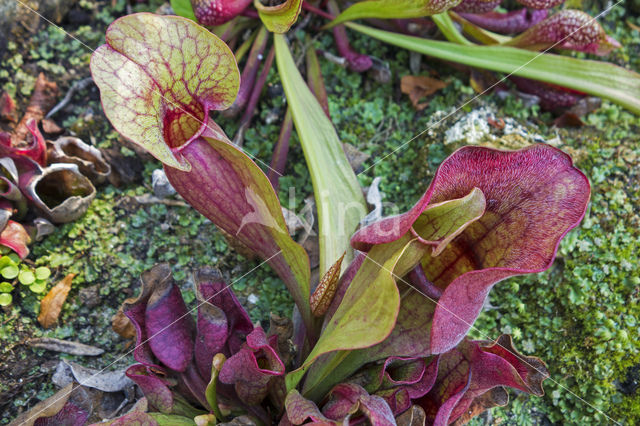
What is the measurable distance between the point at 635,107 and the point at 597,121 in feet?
0.98

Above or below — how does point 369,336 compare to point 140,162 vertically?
below

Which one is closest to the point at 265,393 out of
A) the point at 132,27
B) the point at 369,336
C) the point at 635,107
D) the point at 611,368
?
the point at 369,336

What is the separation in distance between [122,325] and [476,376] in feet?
3.78

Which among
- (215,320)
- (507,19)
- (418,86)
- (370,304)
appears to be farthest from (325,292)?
(507,19)

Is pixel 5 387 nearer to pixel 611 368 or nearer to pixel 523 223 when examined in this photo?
pixel 523 223

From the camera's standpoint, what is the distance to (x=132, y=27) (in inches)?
46.1

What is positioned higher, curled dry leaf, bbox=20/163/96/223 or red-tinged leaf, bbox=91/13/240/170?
red-tinged leaf, bbox=91/13/240/170

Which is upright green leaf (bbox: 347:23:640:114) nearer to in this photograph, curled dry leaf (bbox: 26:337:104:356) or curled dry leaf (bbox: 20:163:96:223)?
curled dry leaf (bbox: 20:163:96:223)

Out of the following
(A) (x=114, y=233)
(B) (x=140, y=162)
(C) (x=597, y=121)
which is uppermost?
(B) (x=140, y=162)

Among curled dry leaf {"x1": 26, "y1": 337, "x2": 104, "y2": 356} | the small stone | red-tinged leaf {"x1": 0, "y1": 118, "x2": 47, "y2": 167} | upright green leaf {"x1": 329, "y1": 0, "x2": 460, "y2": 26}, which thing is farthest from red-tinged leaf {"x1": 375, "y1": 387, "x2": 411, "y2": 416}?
red-tinged leaf {"x1": 0, "y1": 118, "x2": 47, "y2": 167}

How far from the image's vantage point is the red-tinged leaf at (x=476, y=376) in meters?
1.20

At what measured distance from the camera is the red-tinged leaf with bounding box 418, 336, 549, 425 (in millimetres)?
1195

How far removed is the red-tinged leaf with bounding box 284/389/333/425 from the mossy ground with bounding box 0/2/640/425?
0.53 meters

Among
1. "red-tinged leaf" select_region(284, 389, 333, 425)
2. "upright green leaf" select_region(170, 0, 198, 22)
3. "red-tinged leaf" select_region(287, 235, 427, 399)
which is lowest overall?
"red-tinged leaf" select_region(284, 389, 333, 425)
